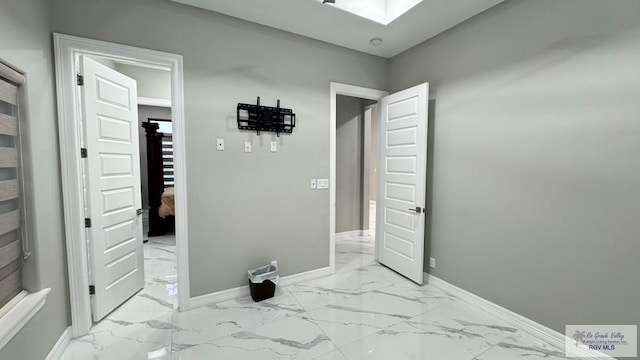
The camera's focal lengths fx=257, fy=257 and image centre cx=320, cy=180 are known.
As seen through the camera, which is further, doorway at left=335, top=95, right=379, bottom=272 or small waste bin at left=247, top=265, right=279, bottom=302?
doorway at left=335, top=95, right=379, bottom=272

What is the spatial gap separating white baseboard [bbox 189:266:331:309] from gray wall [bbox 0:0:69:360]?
0.93 meters

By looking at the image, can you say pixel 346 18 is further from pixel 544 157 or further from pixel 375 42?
pixel 544 157

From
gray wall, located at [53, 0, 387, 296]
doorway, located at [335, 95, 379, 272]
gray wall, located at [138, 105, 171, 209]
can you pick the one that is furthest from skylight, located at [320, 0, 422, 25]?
gray wall, located at [138, 105, 171, 209]

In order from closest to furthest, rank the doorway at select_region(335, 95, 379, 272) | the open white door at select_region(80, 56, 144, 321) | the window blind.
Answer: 1. the window blind
2. the open white door at select_region(80, 56, 144, 321)
3. the doorway at select_region(335, 95, 379, 272)

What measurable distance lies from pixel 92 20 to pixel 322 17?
72.4 inches

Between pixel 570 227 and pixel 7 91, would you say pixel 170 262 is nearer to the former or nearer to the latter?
pixel 7 91

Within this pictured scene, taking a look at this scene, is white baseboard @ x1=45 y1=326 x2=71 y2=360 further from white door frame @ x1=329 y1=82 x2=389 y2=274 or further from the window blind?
white door frame @ x1=329 y1=82 x2=389 y2=274

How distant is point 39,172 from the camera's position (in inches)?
64.6

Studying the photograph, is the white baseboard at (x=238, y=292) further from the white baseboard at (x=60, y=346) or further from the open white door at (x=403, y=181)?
the open white door at (x=403, y=181)

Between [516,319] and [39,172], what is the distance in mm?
3696

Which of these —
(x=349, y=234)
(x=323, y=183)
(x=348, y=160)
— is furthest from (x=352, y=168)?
(x=323, y=183)

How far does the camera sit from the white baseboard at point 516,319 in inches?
74.7

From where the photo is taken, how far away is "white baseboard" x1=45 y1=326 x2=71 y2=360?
174 centimetres

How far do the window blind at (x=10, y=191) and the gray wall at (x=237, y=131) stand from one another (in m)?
0.83
